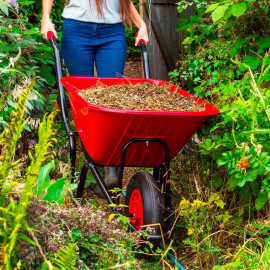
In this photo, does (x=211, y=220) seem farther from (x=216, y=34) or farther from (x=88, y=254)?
(x=216, y=34)

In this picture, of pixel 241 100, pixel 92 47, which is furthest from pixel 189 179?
pixel 92 47

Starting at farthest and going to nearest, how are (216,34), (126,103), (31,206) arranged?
(216,34), (126,103), (31,206)

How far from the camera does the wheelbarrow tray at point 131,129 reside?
2.23 meters

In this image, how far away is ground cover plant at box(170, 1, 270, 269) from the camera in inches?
87.3

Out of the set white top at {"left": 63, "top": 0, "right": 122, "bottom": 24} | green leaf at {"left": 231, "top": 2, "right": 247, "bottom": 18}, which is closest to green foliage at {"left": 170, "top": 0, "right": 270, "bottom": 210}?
green leaf at {"left": 231, "top": 2, "right": 247, "bottom": 18}

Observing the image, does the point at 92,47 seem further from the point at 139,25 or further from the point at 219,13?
the point at 219,13

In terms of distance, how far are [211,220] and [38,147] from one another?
1.41 metres

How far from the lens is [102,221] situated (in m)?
1.88

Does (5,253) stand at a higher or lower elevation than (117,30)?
lower

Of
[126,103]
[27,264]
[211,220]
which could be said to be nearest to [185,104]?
[126,103]

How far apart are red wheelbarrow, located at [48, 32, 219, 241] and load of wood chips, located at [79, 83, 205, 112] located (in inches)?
3.2

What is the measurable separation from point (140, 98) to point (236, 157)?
561 millimetres

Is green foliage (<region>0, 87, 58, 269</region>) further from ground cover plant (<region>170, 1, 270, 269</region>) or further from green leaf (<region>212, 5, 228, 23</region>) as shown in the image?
green leaf (<region>212, 5, 228, 23</region>)

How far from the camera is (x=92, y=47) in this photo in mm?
3160
